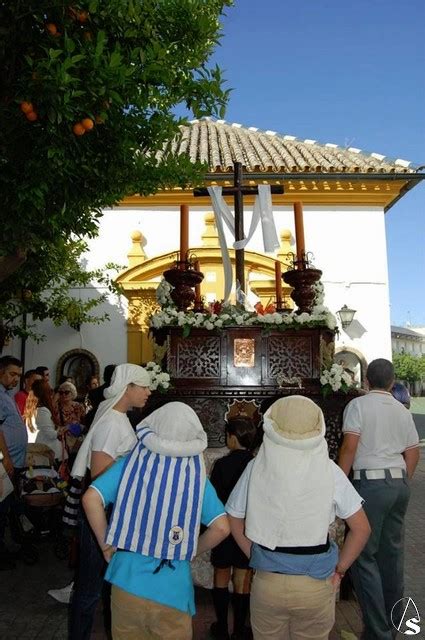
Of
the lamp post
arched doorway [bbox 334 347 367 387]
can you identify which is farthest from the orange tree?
arched doorway [bbox 334 347 367 387]

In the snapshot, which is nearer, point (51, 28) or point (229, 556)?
point (229, 556)

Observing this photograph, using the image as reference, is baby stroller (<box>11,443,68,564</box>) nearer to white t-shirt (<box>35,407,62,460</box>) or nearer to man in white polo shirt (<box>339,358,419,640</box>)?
white t-shirt (<box>35,407,62,460</box>)

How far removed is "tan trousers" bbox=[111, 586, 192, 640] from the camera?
95.7 inches

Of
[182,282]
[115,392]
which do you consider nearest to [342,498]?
[115,392]

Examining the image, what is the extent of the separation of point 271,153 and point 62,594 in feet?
43.2

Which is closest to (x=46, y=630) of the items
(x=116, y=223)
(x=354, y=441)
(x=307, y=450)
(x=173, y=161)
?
(x=354, y=441)

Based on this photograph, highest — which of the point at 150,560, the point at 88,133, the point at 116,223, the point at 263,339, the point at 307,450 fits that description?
the point at 116,223

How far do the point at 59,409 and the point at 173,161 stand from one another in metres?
3.78

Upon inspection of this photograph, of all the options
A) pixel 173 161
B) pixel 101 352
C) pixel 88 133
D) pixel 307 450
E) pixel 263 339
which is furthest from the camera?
pixel 101 352

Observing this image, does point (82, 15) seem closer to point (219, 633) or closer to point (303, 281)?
point (303, 281)

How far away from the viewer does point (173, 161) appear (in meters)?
6.36

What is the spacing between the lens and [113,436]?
3492 millimetres

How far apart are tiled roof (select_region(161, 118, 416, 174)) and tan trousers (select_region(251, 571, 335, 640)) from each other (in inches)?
413

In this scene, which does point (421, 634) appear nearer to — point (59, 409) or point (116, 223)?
point (59, 409)
